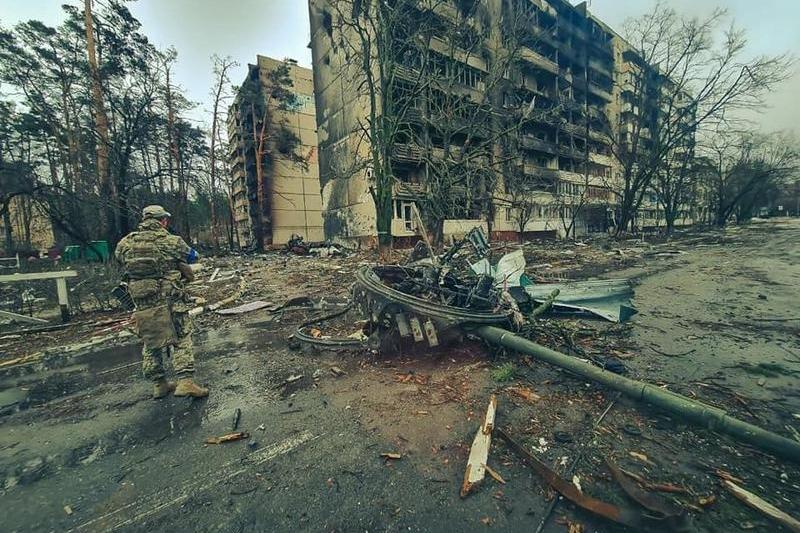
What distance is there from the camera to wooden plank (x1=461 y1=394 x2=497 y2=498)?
1841mm

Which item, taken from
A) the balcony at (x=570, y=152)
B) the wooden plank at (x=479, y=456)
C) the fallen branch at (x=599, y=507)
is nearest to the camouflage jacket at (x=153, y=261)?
the wooden plank at (x=479, y=456)

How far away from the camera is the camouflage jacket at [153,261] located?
3160 mm

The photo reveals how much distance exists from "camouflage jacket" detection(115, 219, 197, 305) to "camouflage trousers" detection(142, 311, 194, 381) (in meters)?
0.26

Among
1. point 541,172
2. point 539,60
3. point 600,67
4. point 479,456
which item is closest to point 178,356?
point 479,456

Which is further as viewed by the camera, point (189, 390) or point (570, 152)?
point (570, 152)

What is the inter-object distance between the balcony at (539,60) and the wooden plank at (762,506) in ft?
102

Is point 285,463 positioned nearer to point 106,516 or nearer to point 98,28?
point 106,516

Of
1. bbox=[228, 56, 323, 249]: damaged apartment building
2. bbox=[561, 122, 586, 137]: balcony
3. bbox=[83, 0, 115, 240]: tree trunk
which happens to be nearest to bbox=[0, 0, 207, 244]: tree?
bbox=[83, 0, 115, 240]: tree trunk

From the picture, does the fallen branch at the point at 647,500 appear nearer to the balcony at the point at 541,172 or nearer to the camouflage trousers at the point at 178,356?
the camouflage trousers at the point at 178,356

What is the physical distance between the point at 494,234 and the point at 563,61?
77.8 feet

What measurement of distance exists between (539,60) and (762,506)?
35238 mm

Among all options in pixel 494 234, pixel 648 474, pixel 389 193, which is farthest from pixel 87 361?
pixel 494 234

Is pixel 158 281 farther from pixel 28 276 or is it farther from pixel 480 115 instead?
pixel 480 115

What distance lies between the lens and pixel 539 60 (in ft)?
93.4
